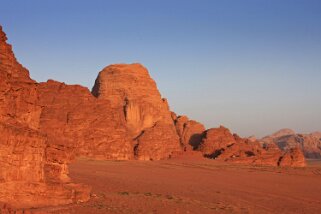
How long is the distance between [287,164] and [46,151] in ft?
165

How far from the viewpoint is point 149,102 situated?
60.9 m

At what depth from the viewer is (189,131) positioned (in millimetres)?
67500

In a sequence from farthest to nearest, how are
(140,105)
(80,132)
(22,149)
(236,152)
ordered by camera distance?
(236,152) < (140,105) < (80,132) < (22,149)

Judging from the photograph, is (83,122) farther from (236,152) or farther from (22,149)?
(22,149)

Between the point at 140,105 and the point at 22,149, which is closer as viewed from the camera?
the point at 22,149

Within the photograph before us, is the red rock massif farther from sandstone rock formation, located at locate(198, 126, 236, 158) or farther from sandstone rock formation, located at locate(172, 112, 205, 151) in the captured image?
sandstone rock formation, located at locate(198, 126, 236, 158)

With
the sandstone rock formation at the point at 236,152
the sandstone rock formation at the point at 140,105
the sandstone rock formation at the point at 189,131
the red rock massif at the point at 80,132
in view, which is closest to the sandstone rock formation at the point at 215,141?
the sandstone rock formation at the point at 236,152

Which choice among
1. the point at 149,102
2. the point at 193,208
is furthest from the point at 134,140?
the point at 193,208

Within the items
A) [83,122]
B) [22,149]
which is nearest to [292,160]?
[83,122]

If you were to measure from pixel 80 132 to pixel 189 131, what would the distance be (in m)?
24.2

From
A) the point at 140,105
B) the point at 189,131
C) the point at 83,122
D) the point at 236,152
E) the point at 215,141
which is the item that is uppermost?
the point at 140,105

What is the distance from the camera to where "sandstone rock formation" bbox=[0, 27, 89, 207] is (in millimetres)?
12133

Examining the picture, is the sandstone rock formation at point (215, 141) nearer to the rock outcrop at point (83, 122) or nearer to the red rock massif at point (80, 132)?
the red rock massif at point (80, 132)

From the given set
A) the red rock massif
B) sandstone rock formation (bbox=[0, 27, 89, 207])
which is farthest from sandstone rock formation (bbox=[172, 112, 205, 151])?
sandstone rock formation (bbox=[0, 27, 89, 207])
